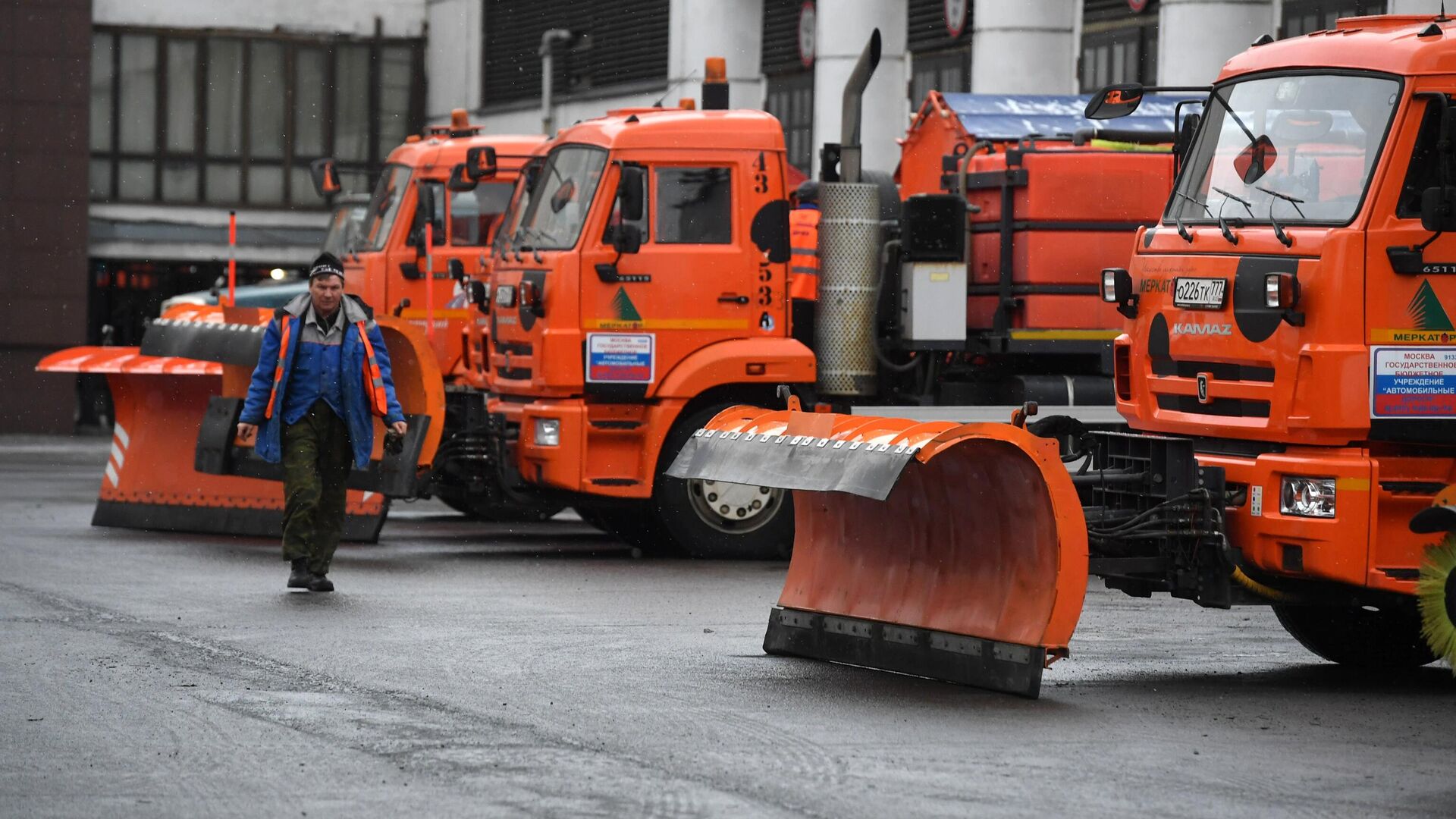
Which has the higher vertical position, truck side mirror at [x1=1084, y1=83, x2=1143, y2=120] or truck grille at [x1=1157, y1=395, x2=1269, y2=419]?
truck side mirror at [x1=1084, y1=83, x2=1143, y2=120]

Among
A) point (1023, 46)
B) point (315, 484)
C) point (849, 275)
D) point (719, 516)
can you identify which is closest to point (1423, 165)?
point (315, 484)

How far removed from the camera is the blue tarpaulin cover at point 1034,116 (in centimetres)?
1642

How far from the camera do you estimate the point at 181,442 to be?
17.1 m

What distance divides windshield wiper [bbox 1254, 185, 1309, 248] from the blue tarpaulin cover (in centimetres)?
583

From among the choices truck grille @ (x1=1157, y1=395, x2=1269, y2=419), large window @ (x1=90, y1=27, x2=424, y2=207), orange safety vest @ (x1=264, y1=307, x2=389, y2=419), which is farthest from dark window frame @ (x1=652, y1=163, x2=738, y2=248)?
Result: large window @ (x1=90, y1=27, x2=424, y2=207)

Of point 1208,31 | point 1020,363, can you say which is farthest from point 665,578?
point 1208,31

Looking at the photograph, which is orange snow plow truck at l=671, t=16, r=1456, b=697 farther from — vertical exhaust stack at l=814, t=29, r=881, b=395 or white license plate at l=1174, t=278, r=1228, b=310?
vertical exhaust stack at l=814, t=29, r=881, b=395

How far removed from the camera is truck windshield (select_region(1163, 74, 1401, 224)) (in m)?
9.91

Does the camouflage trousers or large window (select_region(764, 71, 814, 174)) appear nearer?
the camouflage trousers

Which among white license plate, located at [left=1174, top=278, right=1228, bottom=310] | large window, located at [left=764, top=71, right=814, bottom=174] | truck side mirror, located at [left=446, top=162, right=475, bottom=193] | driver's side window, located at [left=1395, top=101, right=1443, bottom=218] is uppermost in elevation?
large window, located at [left=764, top=71, right=814, bottom=174]

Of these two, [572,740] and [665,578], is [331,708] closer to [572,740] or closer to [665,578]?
[572,740]

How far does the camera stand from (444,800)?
23.7ft

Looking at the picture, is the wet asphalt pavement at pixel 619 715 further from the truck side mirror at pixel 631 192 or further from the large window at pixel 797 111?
the large window at pixel 797 111

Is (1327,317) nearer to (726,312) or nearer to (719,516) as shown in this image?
(726,312)
